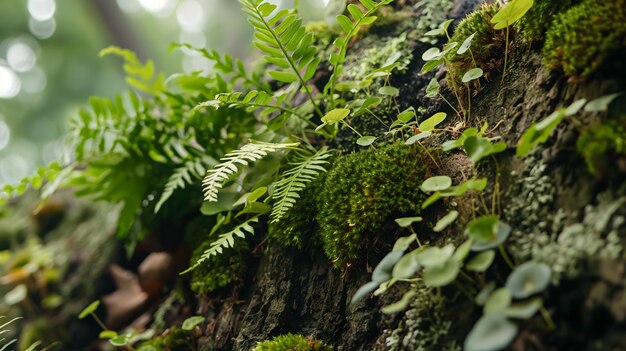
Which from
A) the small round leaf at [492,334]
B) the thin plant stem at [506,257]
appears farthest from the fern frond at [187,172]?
the small round leaf at [492,334]

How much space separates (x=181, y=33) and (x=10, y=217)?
7772 millimetres

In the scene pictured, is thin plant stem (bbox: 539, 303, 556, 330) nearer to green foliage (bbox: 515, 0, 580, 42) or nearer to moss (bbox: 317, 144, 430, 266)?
moss (bbox: 317, 144, 430, 266)

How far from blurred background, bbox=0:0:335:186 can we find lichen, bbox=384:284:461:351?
272 inches

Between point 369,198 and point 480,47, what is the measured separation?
0.86 meters

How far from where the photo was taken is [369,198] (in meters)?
1.75

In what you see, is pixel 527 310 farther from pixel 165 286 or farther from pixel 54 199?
pixel 54 199

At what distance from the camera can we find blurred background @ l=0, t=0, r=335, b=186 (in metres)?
8.70

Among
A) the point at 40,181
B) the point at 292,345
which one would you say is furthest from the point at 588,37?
the point at 40,181

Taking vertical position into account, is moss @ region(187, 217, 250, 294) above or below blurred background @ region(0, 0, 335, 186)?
below

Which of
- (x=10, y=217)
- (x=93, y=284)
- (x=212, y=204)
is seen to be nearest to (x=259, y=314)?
(x=212, y=204)

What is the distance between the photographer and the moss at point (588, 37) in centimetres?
130

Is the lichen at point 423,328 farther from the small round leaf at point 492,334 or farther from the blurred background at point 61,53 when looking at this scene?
the blurred background at point 61,53

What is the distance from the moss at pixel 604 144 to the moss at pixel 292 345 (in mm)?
1143

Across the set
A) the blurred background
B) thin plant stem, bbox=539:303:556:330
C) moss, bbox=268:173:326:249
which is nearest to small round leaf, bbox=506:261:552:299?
thin plant stem, bbox=539:303:556:330
